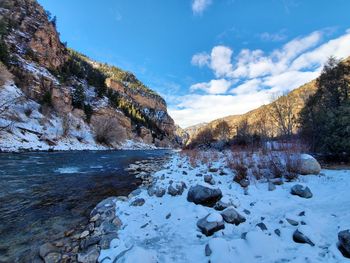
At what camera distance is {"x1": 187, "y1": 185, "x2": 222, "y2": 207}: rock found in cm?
547

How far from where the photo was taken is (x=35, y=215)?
562 centimetres

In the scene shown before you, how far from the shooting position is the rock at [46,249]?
3767mm

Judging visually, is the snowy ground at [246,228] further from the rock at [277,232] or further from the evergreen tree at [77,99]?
the evergreen tree at [77,99]

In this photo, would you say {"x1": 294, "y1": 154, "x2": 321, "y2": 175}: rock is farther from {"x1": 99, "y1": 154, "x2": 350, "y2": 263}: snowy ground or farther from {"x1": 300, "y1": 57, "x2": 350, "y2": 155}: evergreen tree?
{"x1": 300, "y1": 57, "x2": 350, "y2": 155}: evergreen tree

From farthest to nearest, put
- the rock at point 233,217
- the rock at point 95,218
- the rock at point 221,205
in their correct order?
the rock at point 95,218
the rock at point 221,205
the rock at point 233,217

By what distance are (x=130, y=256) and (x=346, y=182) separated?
635 cm

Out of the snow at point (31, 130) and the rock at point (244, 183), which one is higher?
the snow at point (31, 130)

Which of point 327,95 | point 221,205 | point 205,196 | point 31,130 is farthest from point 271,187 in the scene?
point 31,130

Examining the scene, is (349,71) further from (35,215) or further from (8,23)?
(8,23)

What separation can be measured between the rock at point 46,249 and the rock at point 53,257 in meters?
0.07

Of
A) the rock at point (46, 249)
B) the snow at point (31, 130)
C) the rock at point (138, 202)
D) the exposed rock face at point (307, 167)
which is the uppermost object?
the snow at point (31, 130)

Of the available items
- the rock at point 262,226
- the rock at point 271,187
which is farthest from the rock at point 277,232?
Answer: the rock at point 271,187

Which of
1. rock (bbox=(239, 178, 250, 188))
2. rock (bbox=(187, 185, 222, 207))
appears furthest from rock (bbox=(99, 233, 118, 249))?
rock (bbox=(239, 178, 250, 188))

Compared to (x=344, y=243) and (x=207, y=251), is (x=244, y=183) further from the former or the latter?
(x=207, y=251)
